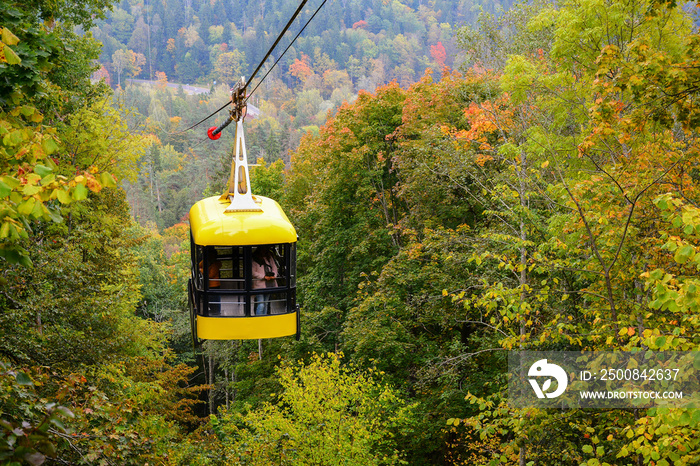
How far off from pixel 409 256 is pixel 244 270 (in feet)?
27.7

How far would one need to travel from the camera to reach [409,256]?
1570cm

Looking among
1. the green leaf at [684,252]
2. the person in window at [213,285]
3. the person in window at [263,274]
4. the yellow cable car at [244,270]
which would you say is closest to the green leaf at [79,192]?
the green leaf at [684,252]

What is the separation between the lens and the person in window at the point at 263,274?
26.6 ft

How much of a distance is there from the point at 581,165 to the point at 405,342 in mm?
8626

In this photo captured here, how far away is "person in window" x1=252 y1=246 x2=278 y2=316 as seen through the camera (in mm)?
8109

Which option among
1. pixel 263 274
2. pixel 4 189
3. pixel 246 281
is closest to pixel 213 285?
pixel 246 281

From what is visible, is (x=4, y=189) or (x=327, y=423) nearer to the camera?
(x=4, y=189)

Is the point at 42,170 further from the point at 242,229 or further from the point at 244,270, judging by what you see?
the point at 244,270

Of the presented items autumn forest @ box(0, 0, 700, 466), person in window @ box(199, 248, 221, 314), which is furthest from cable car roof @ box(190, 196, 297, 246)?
autumn forest @ box(0, 0, 700, 466)

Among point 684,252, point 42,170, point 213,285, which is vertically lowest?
point 684,252

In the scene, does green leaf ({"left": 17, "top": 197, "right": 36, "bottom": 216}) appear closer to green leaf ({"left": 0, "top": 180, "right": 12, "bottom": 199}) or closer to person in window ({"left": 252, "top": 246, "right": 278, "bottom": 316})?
green leaf ({"left": 0, "top": 180, "right": 12, "bottom": 199})

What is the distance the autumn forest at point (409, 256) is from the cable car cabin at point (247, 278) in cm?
189

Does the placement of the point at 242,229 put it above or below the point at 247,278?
above

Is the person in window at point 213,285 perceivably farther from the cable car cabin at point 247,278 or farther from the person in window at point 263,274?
the person in window at point 263,274
